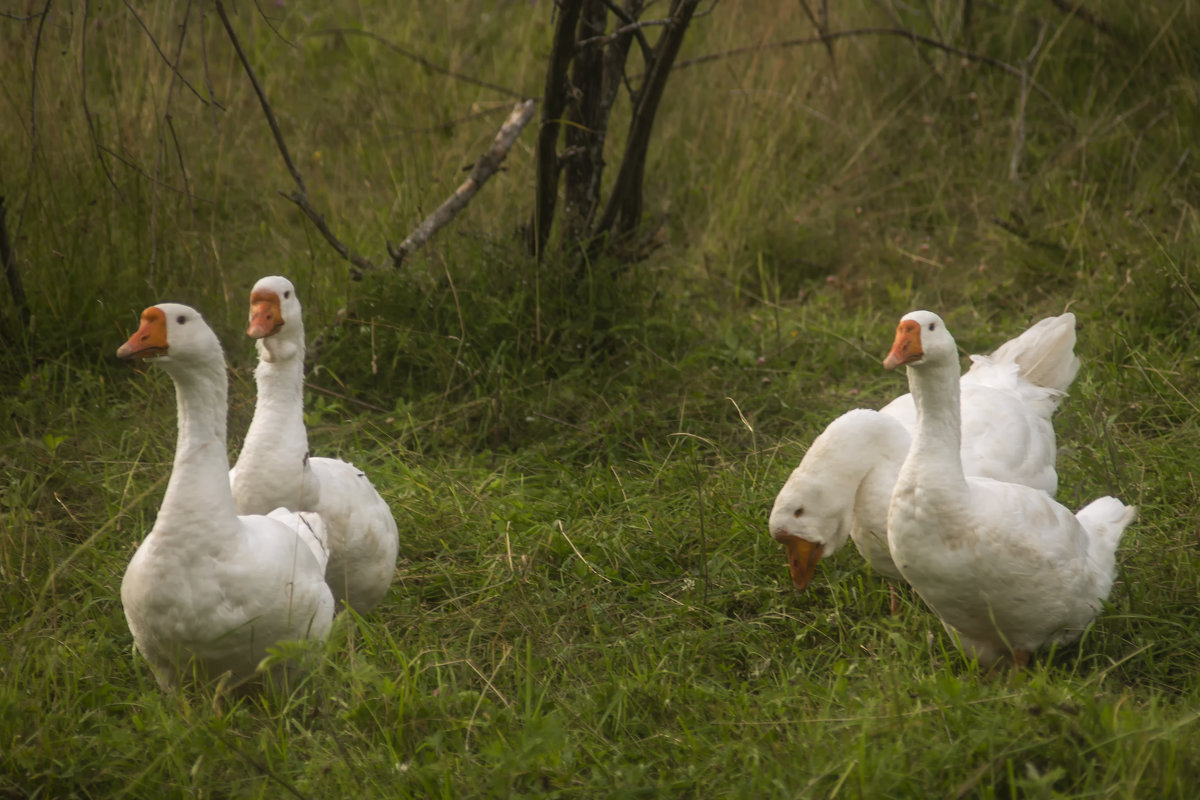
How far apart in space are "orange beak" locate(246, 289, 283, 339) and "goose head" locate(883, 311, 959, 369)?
181cm

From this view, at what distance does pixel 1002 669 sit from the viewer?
309cm

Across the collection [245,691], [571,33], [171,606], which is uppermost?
[571,33]

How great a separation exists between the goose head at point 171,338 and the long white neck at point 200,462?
36 millimetres

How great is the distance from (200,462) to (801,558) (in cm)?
179

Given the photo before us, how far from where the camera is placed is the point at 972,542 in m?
3.02

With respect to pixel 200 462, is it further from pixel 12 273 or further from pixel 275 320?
pixel 12 273

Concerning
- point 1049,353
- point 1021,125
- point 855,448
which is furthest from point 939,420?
point 1021,125

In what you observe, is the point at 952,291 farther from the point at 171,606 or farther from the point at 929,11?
the point at 171,606

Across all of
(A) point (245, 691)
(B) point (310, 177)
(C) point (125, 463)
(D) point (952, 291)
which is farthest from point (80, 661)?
(D) point (952, 291)

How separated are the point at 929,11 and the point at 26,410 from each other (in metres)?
5.28

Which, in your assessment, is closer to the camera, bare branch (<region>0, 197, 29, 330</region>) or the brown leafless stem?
the brown leafless stem

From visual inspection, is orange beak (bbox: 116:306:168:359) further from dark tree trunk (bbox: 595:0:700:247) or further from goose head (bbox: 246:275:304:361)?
dark tree trunk (bbox: 595:0:700:247)

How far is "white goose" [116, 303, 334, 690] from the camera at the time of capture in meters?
2.79

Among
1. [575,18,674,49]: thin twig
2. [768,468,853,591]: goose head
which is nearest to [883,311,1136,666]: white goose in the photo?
[768,468,853,591]: goose head
